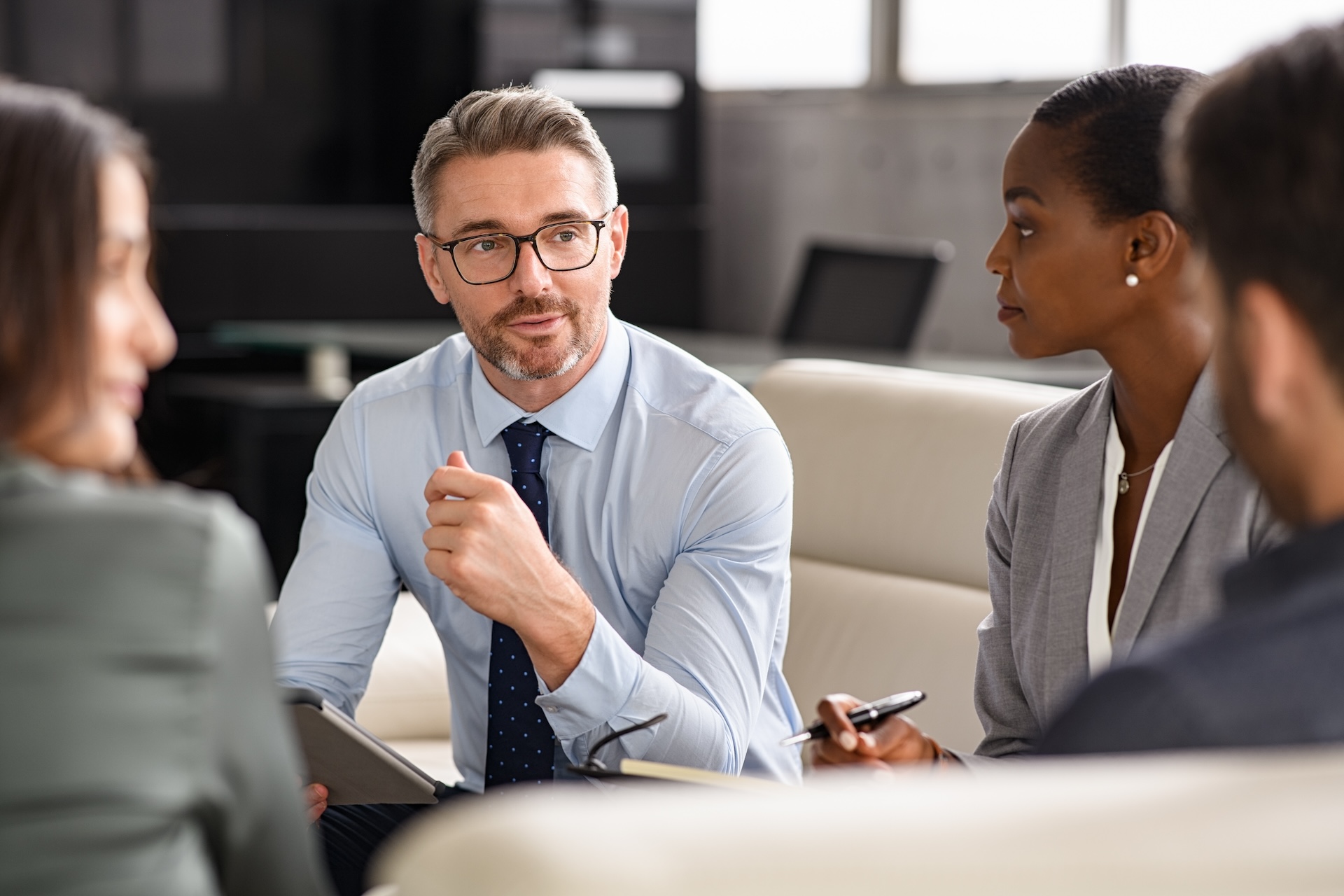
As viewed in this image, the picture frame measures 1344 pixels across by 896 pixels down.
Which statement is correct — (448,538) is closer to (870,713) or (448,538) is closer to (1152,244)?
(870,713)

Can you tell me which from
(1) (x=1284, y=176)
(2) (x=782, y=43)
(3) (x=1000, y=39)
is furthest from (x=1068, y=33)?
(1) (x=1284, y=176)

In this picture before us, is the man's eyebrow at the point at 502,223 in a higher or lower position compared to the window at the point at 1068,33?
lower

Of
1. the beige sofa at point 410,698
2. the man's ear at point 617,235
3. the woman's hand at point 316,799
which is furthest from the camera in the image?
the beige sofa at point 410,698

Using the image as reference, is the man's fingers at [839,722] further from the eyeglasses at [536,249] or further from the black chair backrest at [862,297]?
the black chair backrest at [862,297]

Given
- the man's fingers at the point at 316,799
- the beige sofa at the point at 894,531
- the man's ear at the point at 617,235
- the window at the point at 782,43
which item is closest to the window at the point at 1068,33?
the window at the point at 782,43

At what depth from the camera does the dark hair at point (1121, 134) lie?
141 centimetres

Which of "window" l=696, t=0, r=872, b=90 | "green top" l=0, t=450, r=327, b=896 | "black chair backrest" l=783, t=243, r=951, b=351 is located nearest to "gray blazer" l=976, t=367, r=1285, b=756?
"green top" l=0, t=450, r=327, b=896

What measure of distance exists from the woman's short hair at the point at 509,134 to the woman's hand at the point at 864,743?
68 centimetres

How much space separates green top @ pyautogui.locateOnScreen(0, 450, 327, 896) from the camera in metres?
0.71

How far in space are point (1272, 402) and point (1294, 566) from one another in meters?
0.08

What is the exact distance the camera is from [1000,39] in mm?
5609

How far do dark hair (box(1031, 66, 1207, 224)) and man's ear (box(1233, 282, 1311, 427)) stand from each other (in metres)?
0.68

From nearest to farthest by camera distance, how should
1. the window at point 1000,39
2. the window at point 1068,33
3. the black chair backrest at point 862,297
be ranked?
the black chair backrest at point 862,297, the window at point 1068,33, the window at point 1000,39

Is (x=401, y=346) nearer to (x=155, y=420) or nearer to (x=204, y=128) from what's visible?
(x=155, y=420)
